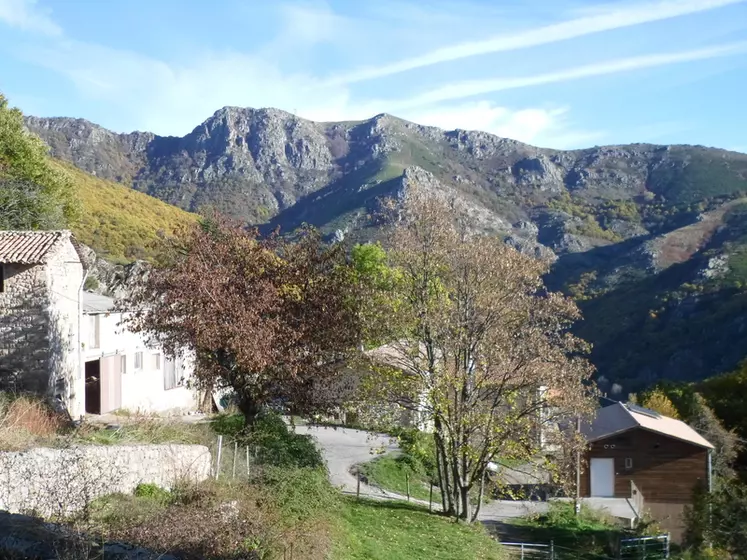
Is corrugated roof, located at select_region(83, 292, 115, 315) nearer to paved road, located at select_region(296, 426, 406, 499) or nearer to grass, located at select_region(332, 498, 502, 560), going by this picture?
paved road, located at select_region(296, 426, 406, 499)

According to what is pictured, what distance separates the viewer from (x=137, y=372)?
27188mm

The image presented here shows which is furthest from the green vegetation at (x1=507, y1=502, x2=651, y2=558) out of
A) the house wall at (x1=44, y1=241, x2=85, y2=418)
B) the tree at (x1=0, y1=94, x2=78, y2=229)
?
the tree at (x1=0, y1=94, x2=78, y2=229)

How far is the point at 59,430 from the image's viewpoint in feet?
41.2

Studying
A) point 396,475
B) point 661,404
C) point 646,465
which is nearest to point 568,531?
point 396,475

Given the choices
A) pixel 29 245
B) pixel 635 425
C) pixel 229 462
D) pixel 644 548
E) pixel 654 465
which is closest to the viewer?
pixel 229 462

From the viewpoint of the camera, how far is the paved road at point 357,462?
23.6m

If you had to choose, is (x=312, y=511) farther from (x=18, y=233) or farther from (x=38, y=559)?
(x=18, y=233)

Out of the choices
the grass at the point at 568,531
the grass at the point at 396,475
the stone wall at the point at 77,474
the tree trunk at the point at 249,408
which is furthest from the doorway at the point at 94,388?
the grass at the point at 568,531

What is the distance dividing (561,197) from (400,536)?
16356 cm

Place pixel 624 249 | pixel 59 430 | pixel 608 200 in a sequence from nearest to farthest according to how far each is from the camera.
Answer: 1. pixel 59 430
2. pixel 624 249
3. pixel 608 200

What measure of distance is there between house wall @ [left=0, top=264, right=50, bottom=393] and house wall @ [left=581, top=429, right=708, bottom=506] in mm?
28417

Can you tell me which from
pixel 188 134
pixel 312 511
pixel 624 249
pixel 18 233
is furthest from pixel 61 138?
pixel 312 511

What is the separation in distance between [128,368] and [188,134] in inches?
6473

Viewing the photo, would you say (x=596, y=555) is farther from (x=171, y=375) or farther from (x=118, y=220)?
(x=118, y=220)
